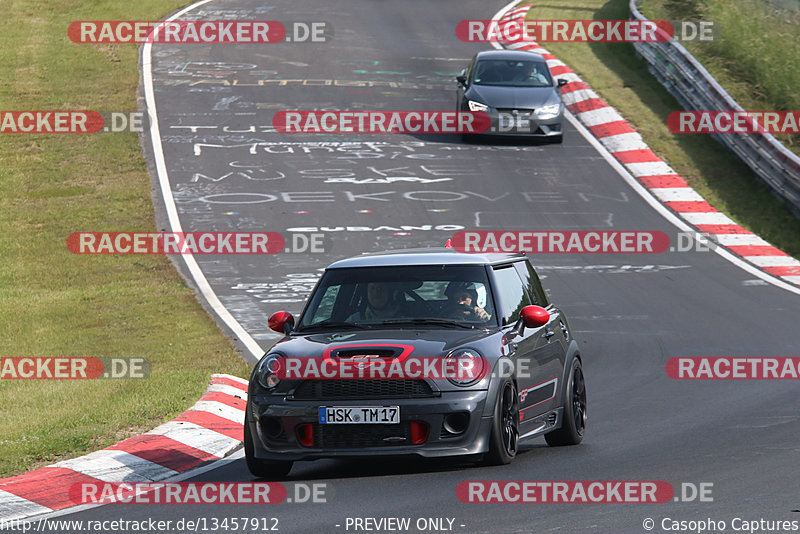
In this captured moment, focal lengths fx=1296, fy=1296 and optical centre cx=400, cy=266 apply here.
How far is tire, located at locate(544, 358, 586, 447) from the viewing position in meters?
9.93

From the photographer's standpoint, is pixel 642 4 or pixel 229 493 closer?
pixel 229 493

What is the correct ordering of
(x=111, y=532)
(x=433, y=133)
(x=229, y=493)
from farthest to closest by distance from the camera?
(x=433, y=133) < (x=229, y=493) < (x=111, y=532)

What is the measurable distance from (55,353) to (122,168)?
1031cm

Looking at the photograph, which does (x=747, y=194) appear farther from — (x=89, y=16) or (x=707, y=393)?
(x=89, y=16)

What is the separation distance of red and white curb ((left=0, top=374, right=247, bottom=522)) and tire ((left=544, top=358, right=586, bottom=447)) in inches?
101

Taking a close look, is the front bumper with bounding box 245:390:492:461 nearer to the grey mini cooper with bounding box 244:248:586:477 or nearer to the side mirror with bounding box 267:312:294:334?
the grey mini cooper with bounding box 244:248:586:477

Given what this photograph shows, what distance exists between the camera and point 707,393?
12.4 meters

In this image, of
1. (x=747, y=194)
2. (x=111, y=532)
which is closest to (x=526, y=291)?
(x=111, y=532)

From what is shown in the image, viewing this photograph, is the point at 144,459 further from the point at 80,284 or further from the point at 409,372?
the point at 80,284

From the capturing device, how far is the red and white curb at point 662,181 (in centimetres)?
1998

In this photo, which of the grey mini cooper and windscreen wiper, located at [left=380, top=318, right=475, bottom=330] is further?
windscreen wiper, located at [left=380, top=318, right=475, bottom=330]
